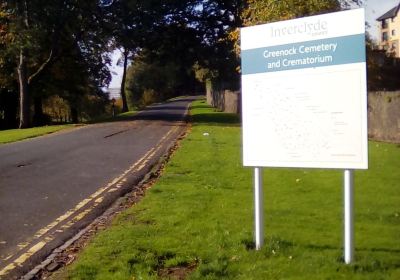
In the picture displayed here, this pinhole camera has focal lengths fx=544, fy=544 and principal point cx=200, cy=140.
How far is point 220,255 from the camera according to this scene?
596 centimetres

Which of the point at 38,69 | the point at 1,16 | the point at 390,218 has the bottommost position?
the point at 390,218

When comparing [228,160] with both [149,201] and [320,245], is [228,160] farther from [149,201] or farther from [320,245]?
[320,245]

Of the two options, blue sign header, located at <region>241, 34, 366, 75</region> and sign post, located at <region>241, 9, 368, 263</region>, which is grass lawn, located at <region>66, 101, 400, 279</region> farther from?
blue sign header, located at <region>241, 34, 366, 75</region>

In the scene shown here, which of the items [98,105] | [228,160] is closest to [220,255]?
[228,160]

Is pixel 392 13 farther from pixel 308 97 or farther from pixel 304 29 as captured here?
pixel 308 97

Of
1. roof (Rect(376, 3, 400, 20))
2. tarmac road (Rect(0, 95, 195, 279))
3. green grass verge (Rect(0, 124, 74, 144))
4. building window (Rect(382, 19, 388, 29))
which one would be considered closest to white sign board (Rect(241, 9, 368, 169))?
tarmac road (Rect(0, 95, 195, 279))

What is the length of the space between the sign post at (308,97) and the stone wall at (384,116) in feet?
40.5

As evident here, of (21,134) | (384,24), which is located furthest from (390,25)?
(21,134)

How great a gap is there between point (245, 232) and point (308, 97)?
2.05m

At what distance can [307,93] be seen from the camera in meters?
5.87

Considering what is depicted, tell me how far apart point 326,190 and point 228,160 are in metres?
5.11

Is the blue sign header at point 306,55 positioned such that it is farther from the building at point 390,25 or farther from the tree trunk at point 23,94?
the building at point 390,25

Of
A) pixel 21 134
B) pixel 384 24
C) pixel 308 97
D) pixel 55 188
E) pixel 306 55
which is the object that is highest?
pixel 384 24

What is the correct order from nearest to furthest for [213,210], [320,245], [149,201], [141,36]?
[320,245]
[213,210]
[149,201]
[141,36]
